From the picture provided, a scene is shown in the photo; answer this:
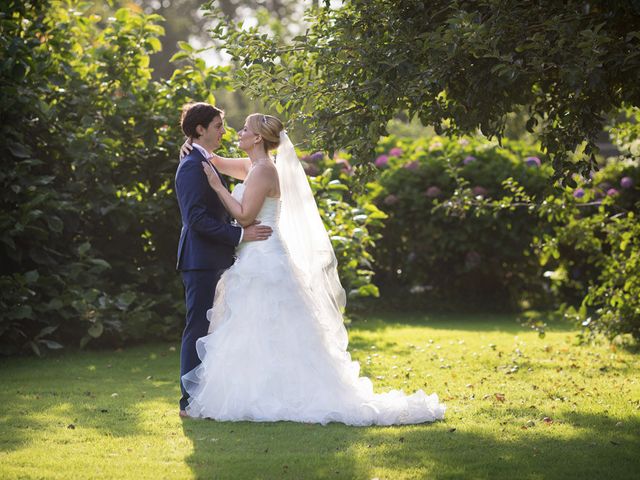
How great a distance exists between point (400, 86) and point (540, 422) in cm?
239

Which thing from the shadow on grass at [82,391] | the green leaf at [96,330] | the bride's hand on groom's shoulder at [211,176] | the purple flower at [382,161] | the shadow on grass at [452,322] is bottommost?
the shadow on grass at [82,391]

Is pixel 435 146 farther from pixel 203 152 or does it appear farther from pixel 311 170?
pixel 203 152

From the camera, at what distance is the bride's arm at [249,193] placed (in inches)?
235

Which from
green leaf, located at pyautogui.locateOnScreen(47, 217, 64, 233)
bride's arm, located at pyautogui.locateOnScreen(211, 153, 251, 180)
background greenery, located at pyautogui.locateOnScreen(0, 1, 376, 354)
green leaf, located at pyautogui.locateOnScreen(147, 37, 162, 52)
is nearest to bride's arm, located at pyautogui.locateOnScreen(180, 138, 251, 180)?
bride's arm, located at pyautogui.locateOnScreen(211, 153, 251, 180)

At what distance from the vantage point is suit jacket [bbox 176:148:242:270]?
590 cm

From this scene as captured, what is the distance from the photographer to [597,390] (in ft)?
22.3

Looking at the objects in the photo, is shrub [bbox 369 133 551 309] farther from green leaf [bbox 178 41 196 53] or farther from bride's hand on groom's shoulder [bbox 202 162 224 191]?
bride's hand on groom's shoulder [bbox 202 162 224 191]

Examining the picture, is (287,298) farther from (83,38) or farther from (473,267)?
(473,267)

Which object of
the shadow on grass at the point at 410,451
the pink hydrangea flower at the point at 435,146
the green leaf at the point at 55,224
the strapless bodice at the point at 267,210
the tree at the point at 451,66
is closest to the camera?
the shadow on grass at the point at 410,451

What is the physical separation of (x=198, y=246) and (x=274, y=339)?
0.84m

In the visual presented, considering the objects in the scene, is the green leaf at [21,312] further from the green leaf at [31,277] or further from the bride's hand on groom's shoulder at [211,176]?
the bride's hand on groom's shoulder at [211,176]

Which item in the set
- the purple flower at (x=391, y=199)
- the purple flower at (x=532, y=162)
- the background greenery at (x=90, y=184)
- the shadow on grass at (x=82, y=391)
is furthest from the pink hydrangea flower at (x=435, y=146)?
the shadow on grass at (x=82, y=391)

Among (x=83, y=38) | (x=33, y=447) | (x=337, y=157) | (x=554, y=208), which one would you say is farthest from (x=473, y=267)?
(x=33, y=447)

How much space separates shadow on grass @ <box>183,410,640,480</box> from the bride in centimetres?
15
